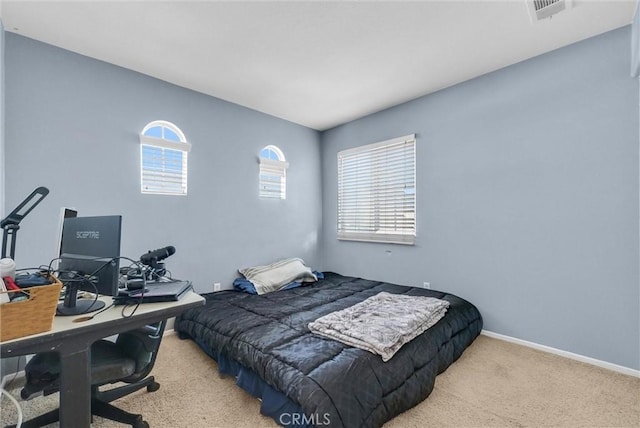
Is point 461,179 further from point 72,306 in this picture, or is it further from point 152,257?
point 72,306

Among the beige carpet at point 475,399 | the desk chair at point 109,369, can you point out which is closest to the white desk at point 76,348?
the desk chair at point 109,369

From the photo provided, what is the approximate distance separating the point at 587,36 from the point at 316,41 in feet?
7.07

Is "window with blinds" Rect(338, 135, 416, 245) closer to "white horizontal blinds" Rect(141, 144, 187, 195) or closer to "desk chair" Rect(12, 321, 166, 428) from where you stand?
"white horizontal blinds" Rect(141, 144, 187, 195)

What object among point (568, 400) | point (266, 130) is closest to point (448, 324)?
point (568, 400)

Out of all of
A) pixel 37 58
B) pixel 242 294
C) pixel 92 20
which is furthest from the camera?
pixel 242 294

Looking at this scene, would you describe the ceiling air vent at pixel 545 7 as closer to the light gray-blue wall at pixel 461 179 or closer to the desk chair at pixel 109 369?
the light gray-blue wall at pixel 461 179

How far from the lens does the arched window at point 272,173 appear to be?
3.70 metres

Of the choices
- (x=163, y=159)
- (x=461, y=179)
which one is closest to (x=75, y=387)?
(x=163, y=159)

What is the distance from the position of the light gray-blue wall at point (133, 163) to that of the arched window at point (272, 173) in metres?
0.09

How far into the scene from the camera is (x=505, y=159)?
2686 millimetres

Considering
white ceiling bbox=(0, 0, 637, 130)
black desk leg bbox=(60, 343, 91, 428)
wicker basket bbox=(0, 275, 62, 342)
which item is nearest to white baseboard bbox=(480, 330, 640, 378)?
white ceiling bbox=(0, 0, 637, 130)

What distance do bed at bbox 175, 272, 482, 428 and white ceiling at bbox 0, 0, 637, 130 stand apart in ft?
7.31

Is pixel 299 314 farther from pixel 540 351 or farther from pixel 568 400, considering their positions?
pixel 540 351

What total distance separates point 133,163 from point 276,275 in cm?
186
